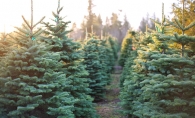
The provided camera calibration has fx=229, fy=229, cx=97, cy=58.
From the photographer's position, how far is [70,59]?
862cm

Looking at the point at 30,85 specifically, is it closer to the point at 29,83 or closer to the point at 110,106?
the point at 29,83

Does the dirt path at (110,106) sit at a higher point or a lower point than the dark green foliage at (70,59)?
lower

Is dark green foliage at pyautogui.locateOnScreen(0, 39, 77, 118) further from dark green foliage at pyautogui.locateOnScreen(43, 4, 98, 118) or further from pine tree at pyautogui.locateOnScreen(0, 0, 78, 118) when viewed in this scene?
dark green foliage at pyautogui.locateOnScreen(43, 4, 98, 118)

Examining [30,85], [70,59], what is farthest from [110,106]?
[30,85]

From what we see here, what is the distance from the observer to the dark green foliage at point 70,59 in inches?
325

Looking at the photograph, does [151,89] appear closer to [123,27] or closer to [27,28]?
[27,28]

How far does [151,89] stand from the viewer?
5.55 metres

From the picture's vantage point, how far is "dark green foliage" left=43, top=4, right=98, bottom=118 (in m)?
8.26

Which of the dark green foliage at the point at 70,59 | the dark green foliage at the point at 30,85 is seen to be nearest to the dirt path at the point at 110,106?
the dark green foliage at the point at 70,59

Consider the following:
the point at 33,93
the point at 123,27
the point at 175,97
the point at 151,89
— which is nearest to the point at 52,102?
the point at 33,93

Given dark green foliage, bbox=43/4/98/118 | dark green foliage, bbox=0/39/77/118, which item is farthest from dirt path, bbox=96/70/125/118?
dark green foliage, bbox=0/39/77/118

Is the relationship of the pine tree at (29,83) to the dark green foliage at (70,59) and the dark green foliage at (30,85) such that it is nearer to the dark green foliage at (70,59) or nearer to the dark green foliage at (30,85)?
the dark green foliage at (30,85)

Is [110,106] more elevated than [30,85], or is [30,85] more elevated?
[30,85]

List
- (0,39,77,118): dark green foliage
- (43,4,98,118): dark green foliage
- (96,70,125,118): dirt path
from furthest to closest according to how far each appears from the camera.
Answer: (96,70,125,118): dirt path, (43,4,98,118): dark green foliage, (0,39,77,118): dark green foliage
